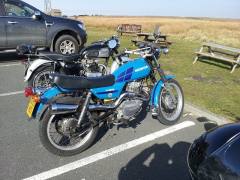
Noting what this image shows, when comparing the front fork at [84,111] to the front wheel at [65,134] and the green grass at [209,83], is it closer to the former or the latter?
the front wheel at [65,134]

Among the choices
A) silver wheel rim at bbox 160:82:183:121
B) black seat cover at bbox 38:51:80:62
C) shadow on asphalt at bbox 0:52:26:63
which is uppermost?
black seat cover at bbox 38:51:80:62

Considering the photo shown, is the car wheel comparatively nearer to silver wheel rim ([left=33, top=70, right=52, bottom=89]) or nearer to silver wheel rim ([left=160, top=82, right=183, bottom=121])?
silver wheel rim ([left=33, top=70, right=52, bottom=89])

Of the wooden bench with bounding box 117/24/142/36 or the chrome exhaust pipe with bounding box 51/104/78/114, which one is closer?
the chrome exhaust pipe with bounding box 51/104/78/114

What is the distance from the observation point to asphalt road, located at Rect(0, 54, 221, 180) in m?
3.31

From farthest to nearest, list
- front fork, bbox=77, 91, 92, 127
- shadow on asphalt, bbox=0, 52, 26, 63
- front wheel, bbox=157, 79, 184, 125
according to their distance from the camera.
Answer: shadow on asphalt, bbox=0, 52, 26, 63, front wheel, bbox=157, 79, 184, 125, front fork, bbox=77, 91, 92, 127

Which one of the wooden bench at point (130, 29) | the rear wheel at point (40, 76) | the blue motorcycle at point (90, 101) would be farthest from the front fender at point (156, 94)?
the wooden bench at point (130, 29)

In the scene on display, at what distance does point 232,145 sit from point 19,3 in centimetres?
817

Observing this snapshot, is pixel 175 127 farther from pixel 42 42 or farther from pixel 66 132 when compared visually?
pixel 42 42

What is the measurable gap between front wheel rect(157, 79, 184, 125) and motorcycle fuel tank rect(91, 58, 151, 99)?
0.57m

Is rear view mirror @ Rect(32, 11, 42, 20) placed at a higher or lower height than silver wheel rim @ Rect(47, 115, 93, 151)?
higher

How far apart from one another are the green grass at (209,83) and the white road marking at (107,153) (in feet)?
3.52

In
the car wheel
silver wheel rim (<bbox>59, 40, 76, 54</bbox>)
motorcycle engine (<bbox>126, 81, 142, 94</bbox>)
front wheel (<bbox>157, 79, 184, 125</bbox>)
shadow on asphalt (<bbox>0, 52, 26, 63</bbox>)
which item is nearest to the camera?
motorcycle engine (<bbox>126, 81, 142, 94</bbox>)

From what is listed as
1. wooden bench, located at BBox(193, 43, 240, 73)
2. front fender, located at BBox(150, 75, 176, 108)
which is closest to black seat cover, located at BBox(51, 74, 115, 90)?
front fender, located at BBox(150, 75, 176, 108)

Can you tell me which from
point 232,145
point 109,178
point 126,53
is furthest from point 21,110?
point 232,145
